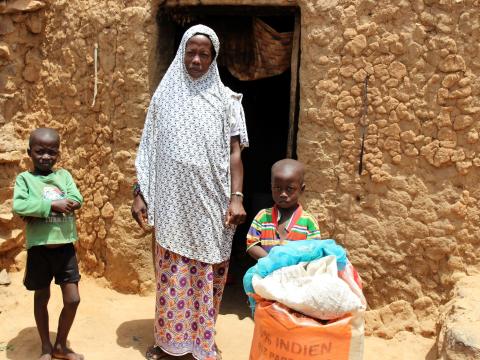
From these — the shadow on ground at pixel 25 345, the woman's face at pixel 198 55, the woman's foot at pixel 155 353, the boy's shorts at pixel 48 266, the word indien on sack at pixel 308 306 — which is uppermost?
the woman's face at pixel 198 55

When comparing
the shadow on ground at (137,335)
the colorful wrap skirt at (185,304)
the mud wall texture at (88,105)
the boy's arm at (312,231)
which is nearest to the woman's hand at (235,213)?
the colorful wrap skirt at (185,304)

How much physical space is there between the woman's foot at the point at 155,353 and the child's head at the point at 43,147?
4.09 feet

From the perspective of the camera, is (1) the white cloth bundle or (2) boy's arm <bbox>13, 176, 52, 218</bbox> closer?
(1) the white cloth bundle

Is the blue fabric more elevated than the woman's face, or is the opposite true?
the woman's face

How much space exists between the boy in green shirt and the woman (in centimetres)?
41

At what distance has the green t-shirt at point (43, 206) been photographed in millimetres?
3014

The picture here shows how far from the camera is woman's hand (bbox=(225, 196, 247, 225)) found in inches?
126

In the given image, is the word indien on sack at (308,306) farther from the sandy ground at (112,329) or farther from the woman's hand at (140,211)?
the sandy ground at (112,329)

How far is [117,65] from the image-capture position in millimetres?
4145

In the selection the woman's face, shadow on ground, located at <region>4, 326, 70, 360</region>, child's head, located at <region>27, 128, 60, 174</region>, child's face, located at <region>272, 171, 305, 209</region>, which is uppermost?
the woman's face

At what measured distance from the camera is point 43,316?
3301mm

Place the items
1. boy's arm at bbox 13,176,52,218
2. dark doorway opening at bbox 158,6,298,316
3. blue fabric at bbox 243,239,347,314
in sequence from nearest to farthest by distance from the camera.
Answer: blue fabric at bbox 243,239,347,314, boy's arm at bbox 13,176,52,218, dark doorway opening at bbox 158,6,298,316

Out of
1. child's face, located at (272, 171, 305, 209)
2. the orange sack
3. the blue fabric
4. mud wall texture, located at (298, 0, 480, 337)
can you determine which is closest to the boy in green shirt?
child's face, located at (272, 171, 305, 209)

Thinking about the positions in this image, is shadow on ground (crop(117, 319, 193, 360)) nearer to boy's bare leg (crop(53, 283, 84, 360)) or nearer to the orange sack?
boy's bare leg (crop(53, 283, 84, 360))
